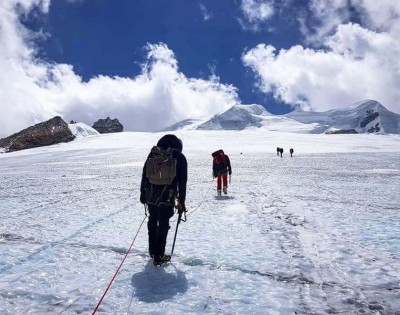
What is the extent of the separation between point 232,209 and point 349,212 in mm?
3393

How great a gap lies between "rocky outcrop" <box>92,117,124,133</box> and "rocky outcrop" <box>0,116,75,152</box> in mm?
70597

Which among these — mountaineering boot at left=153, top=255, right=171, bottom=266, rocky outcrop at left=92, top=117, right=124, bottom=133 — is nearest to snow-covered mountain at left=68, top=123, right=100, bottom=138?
rocky outcrop at left=92, top=117, right=124, bottom=133

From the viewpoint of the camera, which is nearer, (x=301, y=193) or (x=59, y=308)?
(x=59, y=308)

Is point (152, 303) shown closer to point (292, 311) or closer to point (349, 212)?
point (292, 311)

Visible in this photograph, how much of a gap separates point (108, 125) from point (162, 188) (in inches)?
6411

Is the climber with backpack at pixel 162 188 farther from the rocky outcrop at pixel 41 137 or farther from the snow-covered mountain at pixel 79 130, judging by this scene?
the snow-covered mountain at pixel 79 130

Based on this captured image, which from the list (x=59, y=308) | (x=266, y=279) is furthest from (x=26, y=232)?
(x=266, y=279)

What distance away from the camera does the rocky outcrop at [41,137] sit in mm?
84900

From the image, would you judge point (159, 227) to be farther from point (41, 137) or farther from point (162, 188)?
Answer: point (41, 137)

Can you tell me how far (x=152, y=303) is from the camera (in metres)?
5.07

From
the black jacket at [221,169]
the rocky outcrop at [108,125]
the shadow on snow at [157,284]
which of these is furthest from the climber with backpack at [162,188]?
the rocky outcrop at [108,125]

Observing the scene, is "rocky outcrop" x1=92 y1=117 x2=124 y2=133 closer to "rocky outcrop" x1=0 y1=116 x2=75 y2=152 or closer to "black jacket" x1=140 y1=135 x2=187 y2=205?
"rocky outcrop" x1=0 y1=116 x2=75 y2=152

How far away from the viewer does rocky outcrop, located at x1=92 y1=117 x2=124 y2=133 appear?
16250 cm

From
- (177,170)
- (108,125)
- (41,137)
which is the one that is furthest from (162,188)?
(108,125)
